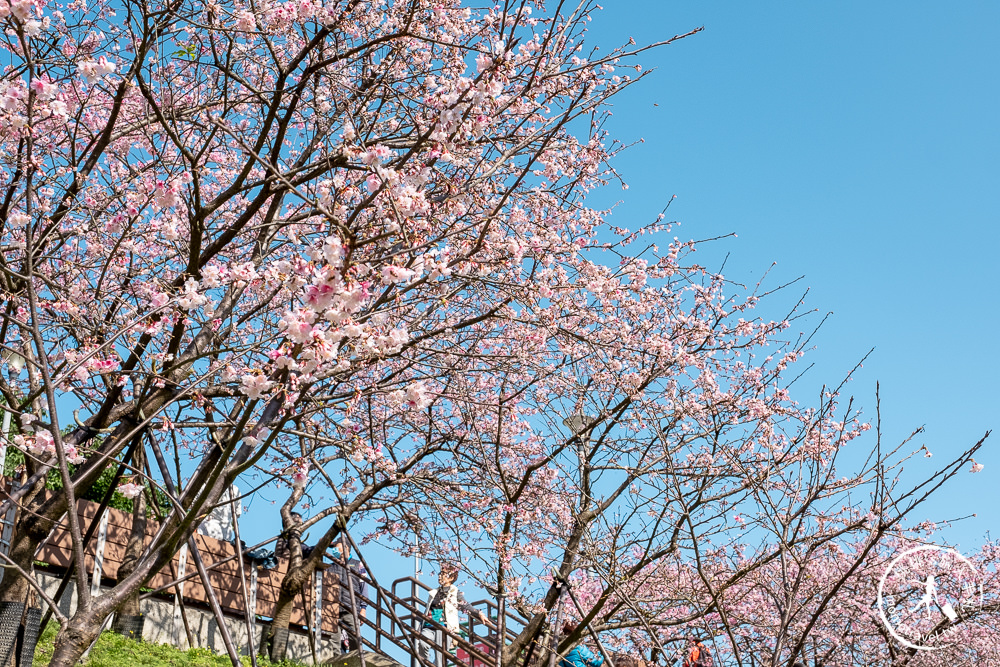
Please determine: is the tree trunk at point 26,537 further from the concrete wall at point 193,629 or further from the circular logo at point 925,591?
the circular logo at point 925,591

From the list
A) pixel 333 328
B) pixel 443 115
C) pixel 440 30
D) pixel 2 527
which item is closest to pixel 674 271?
pixel 440 30

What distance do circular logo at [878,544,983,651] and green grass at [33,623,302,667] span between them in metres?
8.15

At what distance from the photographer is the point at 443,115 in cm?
513

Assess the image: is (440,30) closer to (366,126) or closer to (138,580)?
(366,126)

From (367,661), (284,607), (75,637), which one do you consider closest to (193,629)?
(284,607)

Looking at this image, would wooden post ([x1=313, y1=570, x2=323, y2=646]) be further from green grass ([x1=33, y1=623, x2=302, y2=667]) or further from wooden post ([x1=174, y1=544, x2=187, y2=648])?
green grass ([x1=33, y1=623, x2=302, y2=667])

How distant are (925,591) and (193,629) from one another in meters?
9.91

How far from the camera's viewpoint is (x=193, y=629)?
12.0 metres

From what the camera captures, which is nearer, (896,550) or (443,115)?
(443,115)

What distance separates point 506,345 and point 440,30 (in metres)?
4.36

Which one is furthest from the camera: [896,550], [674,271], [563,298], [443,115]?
[896,550]

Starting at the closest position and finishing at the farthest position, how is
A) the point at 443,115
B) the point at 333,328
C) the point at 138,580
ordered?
the point at 333,328 < the point at 138,580 < the point at 443,115

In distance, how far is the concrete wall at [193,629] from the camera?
10.7 m

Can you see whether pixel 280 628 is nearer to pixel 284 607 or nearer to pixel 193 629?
pixel 284 607
